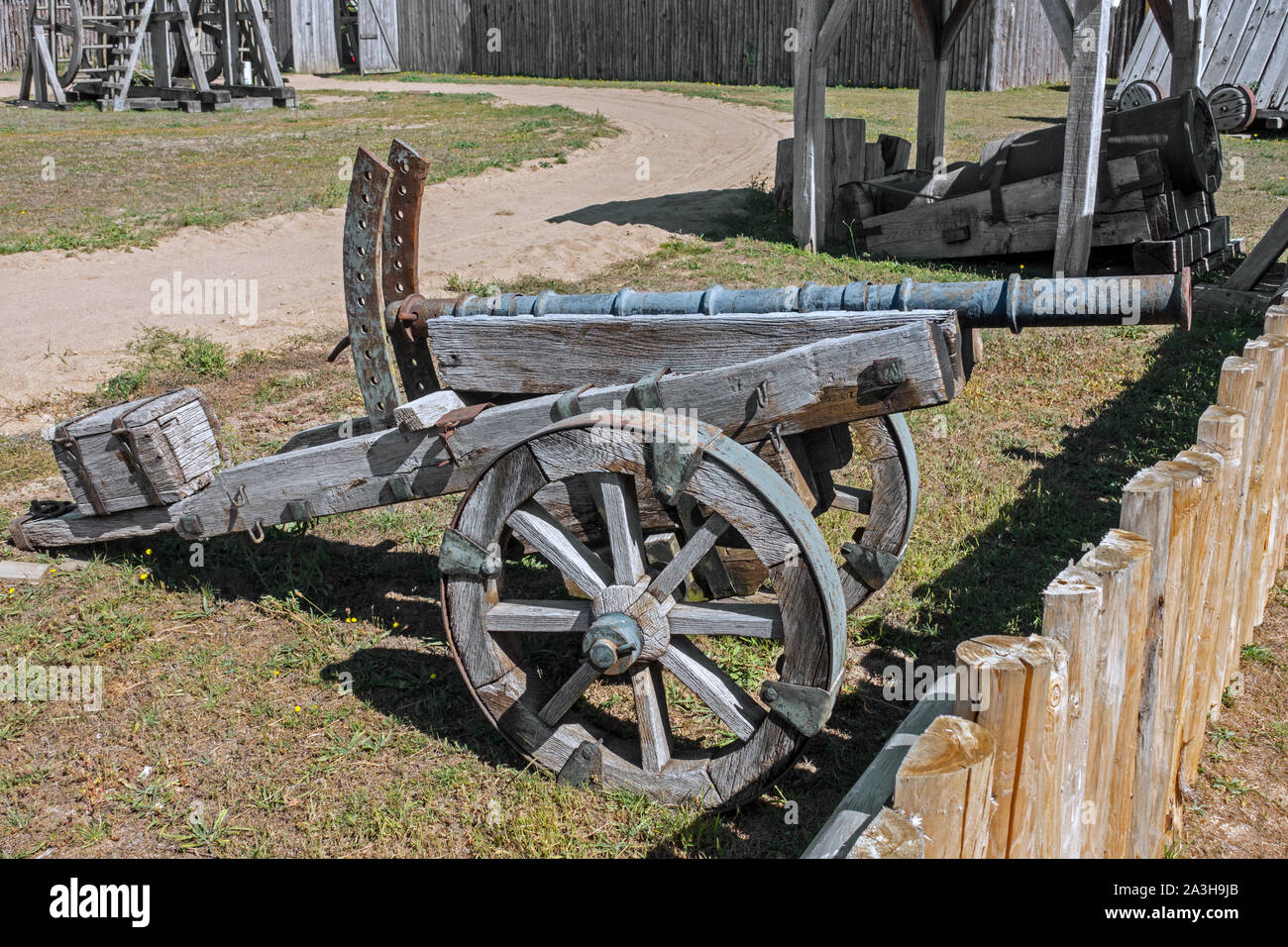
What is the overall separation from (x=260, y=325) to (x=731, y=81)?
60.6 feet

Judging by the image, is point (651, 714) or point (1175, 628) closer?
point (1175, 628)

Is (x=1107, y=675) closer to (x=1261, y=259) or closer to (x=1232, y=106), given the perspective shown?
(x=1261, y=259)

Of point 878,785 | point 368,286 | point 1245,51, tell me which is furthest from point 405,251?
point 1245,51

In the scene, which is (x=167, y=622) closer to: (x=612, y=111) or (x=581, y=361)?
(x=581, y=361)

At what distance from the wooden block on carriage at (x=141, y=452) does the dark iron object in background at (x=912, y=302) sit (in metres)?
0.90

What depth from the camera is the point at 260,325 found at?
26.2 feet

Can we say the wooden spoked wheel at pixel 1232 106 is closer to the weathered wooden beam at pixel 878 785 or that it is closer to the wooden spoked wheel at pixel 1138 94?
the wooden spoked wheel at pixel 1138 94

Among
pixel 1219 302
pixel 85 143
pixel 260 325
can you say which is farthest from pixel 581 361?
pixel 85 143

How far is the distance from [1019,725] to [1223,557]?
4.59 ft

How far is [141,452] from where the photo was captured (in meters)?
3.96

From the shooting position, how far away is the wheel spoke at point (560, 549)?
9.90 ft

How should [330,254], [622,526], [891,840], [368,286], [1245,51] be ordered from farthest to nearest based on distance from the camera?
[1245,51]
[330,254]
[368,286]
[622,526]
[891,840]

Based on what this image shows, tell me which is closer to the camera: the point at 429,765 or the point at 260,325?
the point at 429,765

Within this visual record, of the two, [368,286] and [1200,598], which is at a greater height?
[368,286]
